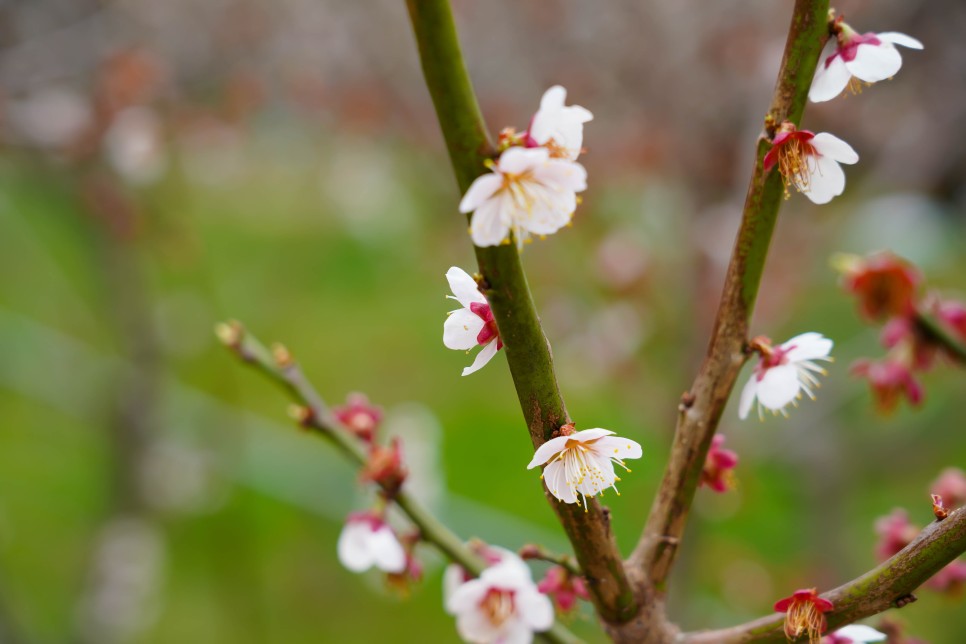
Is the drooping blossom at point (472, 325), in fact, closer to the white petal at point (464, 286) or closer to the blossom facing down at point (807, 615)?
the white petal at point (464, 286)

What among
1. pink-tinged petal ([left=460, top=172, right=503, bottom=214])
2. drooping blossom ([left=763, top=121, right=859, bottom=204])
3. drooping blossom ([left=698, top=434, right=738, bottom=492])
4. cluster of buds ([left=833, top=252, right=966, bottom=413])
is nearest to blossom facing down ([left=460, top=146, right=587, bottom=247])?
pink-tinged petal ([left=460, top=172, right=503, bottom=214])

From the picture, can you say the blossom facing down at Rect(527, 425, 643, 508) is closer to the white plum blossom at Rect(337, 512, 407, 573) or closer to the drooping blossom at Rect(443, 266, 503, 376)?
the drooping blossom at Rect(443, 266, 503, 376)

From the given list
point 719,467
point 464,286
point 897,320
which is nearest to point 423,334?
point 897,320

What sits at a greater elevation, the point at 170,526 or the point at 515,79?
the point at 515,79

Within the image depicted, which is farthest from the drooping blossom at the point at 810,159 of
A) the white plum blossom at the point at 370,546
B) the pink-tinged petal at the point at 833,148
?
the white plum blossom at the point at 370,546

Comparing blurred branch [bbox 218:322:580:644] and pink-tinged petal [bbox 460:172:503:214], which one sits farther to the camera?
blurred branch [bbox 218:322:580:644]

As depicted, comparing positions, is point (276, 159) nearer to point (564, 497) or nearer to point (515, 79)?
point (515, 79)

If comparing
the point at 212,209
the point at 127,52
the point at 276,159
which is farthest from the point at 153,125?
the point at 276,159
